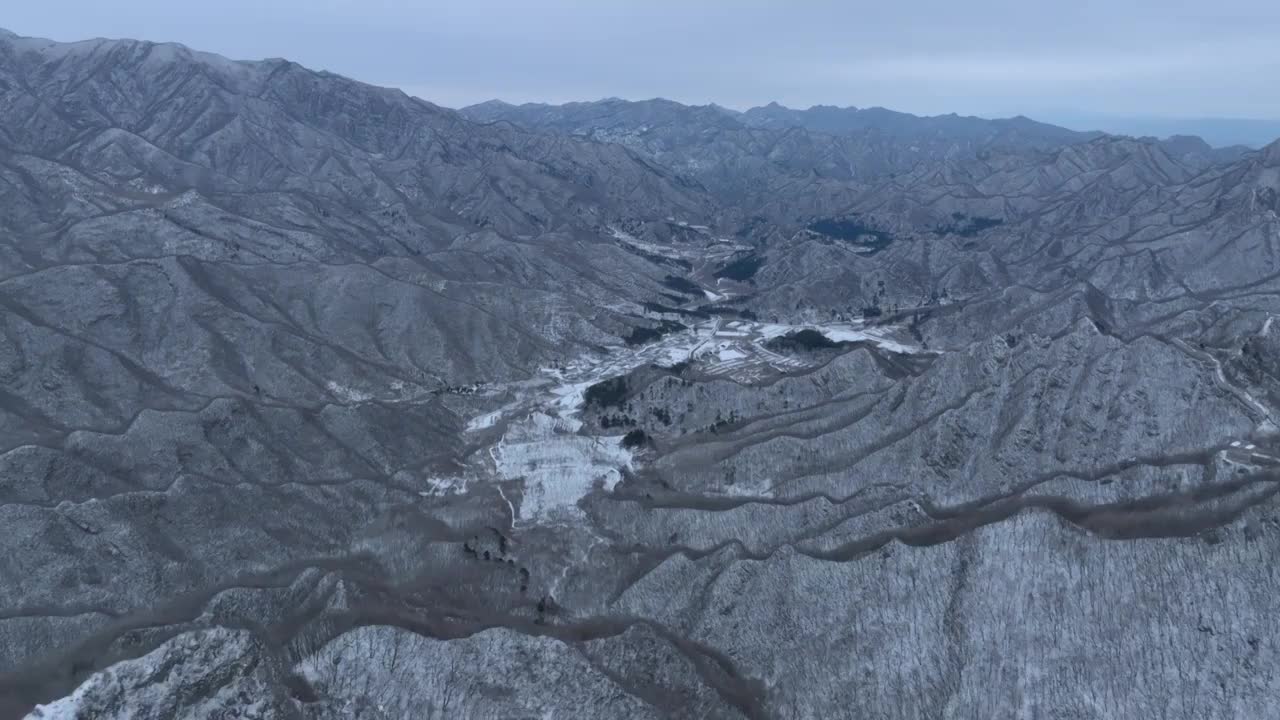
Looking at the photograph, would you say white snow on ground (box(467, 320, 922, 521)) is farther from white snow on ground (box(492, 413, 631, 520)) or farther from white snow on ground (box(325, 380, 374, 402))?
white snow on ground (box(325, 380, 374, 402))

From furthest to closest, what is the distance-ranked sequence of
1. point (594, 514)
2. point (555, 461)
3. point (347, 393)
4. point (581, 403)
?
point (581, 403) < point (347, 393) < point (555, 461) < point (594, 514)

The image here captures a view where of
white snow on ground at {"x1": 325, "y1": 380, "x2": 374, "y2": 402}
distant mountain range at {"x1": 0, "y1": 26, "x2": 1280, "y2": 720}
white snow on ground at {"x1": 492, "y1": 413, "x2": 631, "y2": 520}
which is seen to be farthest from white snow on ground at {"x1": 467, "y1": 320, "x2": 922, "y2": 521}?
white snow on ground at {"x1": 325, "y1": 380, "x2": 374, "y2": 402}

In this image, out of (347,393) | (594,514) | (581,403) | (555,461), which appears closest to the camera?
(594,514)

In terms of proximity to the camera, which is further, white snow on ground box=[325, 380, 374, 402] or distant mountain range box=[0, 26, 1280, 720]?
white snow on ground box=[325, 380, 374, 402]

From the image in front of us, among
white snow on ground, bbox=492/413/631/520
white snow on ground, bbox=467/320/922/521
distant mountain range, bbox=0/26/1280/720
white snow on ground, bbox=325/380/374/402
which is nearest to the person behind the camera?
distant mountain range, bbox=0/26/1280/720

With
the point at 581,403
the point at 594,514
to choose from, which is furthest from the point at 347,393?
the point at 594,514

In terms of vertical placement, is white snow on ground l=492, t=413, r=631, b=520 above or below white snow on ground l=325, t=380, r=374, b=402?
below

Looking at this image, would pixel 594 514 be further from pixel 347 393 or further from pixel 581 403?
pixel 347 393

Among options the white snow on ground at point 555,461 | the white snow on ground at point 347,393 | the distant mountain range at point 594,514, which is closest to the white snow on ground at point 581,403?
the white snow on ground at point 555,461

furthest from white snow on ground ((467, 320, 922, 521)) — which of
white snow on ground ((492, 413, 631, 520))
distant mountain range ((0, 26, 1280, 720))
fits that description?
distant mountain range ((0, 26, 1280, 720))

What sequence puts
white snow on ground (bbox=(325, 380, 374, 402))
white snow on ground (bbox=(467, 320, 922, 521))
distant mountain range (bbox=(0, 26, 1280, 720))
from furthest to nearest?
1. white snow on ground (bbox=(325, 380, 374, 402))
2. white snow on ground (bbox=(467, 320, 922, 521))
3. distant mountain range (bbox=(0, 26, 1280, 720))

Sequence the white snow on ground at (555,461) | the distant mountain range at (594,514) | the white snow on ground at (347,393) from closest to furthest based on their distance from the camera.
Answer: the distant mountain range at (594,514)
the white snow on ground at (555,461)
the white snow on ground at (347,393)

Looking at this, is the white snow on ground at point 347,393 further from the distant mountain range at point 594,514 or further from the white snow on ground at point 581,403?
the white snow on ground at point 581,403
